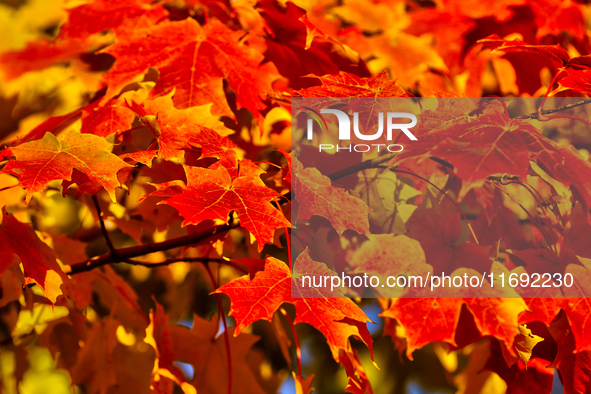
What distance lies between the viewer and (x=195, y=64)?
646mm

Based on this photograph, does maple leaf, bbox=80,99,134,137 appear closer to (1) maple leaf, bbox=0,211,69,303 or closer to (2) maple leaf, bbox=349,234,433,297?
(1) maple leaf, bbox=0,211,69,303

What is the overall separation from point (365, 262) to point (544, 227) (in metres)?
0.24

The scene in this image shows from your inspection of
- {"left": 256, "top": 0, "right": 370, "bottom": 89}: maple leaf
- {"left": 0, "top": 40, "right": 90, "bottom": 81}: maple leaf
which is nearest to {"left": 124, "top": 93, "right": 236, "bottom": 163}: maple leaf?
{"left": 256, "top": 0, "right": 370, "bottom": 89}: maple leaf

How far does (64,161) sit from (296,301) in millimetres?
297

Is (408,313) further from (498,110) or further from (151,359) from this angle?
(151,359)

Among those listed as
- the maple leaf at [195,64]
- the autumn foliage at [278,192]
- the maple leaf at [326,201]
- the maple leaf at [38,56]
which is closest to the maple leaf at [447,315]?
the autumn foliage at [278,192]

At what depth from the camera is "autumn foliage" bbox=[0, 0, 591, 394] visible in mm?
476

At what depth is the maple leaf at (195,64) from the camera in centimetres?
63

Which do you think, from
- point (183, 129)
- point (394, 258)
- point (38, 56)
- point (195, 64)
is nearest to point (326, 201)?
point (394, 258)

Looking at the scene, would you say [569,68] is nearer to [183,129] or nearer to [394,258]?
[394,258]

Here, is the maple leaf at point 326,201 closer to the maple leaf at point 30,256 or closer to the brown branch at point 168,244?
the brown branch at point 168,244

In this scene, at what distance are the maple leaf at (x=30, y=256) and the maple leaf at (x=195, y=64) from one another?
0.75 ft

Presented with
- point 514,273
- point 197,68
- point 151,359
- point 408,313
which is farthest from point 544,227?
point 151,359

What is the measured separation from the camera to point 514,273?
49 cm
